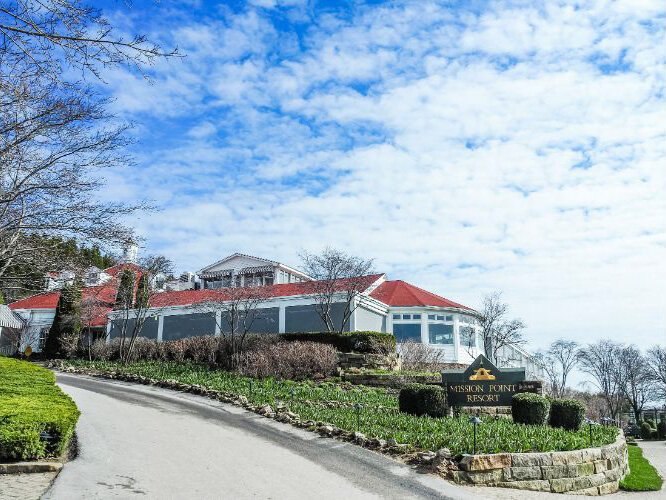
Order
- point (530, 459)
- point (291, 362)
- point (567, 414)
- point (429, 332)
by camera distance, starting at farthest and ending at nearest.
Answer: point (429, 332)
point (291, 362)
point (567, 414)
point (530, 459)

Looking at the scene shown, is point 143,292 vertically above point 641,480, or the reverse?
point 143,292

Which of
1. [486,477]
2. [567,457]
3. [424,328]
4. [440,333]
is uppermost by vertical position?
[424,328]

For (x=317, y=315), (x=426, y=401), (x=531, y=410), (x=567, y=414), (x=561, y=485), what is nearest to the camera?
(x=561, y=485)

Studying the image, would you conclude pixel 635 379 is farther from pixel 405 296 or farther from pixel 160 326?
pixel 160 326

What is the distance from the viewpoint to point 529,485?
9.88 metres

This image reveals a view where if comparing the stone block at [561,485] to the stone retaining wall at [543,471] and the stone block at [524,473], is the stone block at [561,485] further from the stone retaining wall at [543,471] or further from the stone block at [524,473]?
the stone block at [524,473]

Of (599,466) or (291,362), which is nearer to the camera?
(599,466)

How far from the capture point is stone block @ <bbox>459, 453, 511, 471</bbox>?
9617mm

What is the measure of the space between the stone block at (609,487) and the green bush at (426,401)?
12.7 feet

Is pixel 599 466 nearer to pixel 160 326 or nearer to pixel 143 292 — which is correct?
pixel 143 292

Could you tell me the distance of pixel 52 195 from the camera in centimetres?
1108

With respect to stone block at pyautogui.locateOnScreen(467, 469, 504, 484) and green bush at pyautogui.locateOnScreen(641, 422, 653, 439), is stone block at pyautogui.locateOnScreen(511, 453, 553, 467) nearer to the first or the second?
stone block at pyautogui.locateOnScreen(467, 469, 504, 484)

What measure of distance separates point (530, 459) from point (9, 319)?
36.6m

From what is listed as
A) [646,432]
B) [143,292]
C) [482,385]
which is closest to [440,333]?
[143,292]
